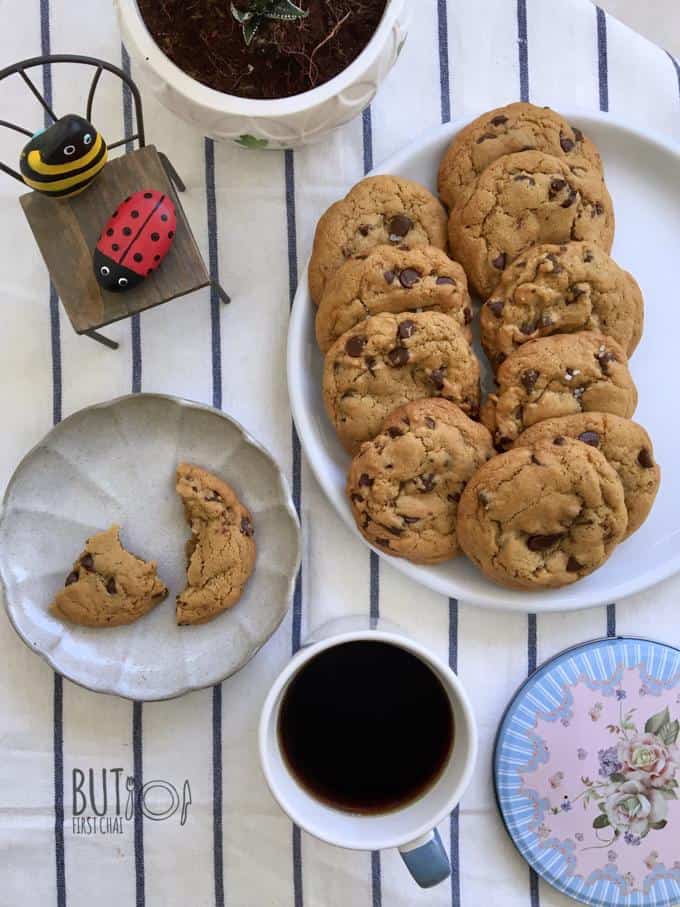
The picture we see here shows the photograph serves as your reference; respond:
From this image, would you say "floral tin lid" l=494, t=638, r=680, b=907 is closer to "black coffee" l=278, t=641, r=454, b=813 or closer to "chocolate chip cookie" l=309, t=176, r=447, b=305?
"black coffee" l=278, t=641, r=454, b=813

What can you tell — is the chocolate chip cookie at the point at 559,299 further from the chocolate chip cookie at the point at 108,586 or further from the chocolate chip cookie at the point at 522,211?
the chocolate chip cookie at the point at 108,586

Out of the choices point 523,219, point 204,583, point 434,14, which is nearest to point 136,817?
point 204,583

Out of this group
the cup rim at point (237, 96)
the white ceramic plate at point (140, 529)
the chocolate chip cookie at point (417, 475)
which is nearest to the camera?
the cup rim at point (237, 96)

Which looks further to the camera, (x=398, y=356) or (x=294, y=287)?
(x=294, y=287)

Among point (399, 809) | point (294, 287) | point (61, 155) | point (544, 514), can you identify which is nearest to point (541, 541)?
point (544, 514)

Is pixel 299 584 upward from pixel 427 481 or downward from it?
Result: downward

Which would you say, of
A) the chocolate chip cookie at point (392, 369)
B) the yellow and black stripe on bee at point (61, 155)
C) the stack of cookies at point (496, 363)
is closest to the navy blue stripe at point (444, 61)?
Answer: the stack of cookies at point (496, 363)

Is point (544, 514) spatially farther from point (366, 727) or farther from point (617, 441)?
point (366, 727)
